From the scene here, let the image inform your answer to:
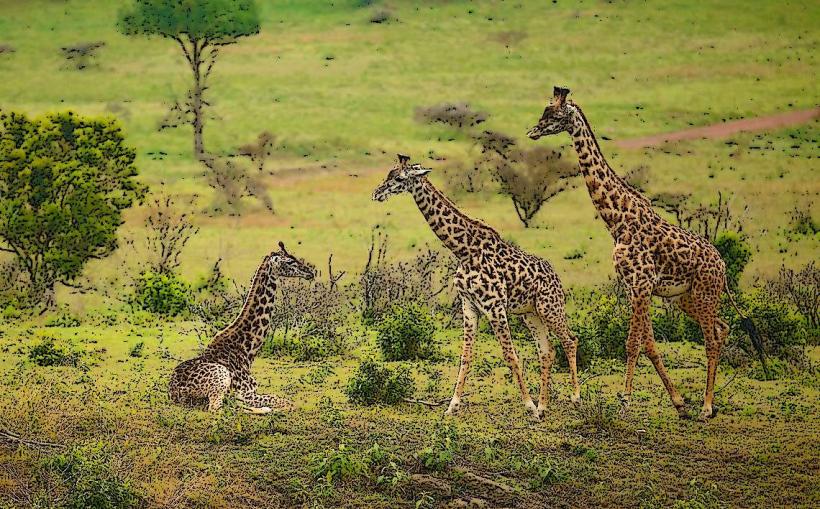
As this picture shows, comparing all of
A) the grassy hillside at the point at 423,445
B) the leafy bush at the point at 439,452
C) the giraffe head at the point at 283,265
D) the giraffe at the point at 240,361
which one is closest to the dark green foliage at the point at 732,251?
the grassy hillside at the point at 423,445

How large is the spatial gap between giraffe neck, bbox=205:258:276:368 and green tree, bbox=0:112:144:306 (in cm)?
906

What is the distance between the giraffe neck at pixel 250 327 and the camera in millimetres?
11984

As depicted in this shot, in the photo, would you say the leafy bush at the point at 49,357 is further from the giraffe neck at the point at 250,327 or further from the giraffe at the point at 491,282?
the giraffe at the point at 491,282

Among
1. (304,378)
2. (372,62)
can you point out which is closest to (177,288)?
(304,378)

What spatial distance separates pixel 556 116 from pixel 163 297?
962cm

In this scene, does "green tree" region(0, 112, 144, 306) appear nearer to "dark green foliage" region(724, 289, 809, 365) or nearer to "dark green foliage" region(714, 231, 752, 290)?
"dark green foliage" region(714, 231, 752, 290)

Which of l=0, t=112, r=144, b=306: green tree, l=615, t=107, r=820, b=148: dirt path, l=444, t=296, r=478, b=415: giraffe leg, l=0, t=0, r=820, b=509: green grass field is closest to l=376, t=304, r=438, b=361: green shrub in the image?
l=0, t=0, r=820, b=509: green grass field

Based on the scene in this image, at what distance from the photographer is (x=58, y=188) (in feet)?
66.4

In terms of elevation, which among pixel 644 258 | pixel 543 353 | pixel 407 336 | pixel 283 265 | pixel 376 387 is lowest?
pixel 376 387

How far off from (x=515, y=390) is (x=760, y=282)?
9.41 metres

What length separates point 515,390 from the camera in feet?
42.3

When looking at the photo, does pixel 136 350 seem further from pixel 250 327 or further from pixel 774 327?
pixel 774 327

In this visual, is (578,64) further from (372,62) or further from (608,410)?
(608,410)

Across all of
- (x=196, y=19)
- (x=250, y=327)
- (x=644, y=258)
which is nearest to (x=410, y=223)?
(x=196, y=19)
